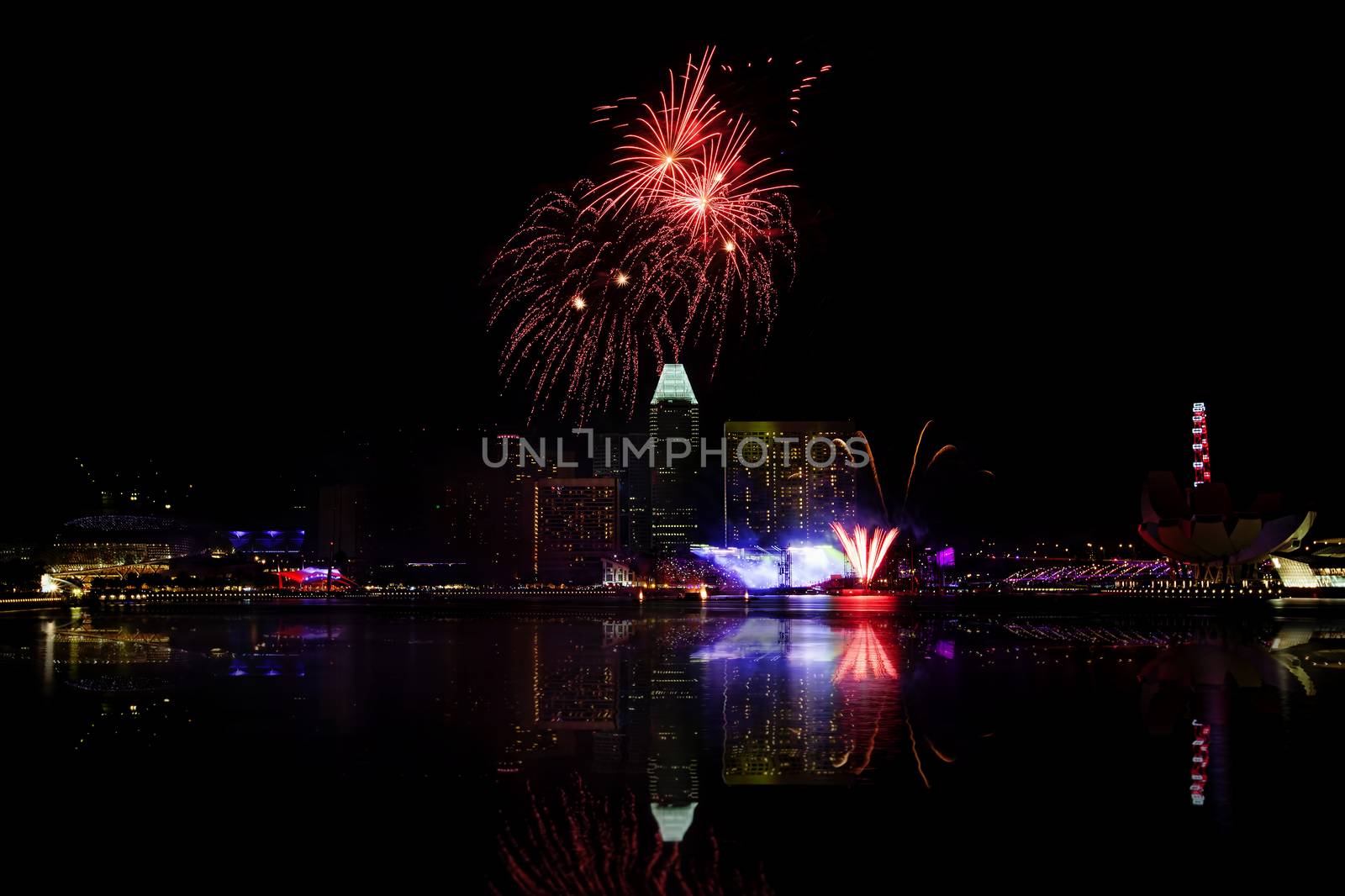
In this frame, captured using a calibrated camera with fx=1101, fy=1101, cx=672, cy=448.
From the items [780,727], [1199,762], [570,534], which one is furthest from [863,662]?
[570,534]

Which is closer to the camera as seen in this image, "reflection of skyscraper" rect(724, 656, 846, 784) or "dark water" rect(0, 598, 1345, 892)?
"dark water" rect(0, 598, 1345, 892)

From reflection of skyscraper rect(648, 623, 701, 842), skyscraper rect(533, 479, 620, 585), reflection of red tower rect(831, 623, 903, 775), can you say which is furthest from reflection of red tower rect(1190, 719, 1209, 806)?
skyscraper rect(533, 479, 620, 585)

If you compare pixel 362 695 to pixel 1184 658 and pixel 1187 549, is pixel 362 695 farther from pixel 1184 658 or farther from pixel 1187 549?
pixel 1187 549

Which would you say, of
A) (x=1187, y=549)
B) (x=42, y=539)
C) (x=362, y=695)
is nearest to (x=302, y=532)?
(x=42, y=539)

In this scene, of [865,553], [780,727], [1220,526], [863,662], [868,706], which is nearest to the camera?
[780,727]

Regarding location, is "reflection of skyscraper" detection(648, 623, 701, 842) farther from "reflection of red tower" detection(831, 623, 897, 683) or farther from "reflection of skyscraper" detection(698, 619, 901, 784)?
"reflection of red tower" detection(831, 623, 897, 683)

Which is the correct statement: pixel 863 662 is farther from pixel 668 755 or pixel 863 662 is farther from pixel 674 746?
pixel 668 755
